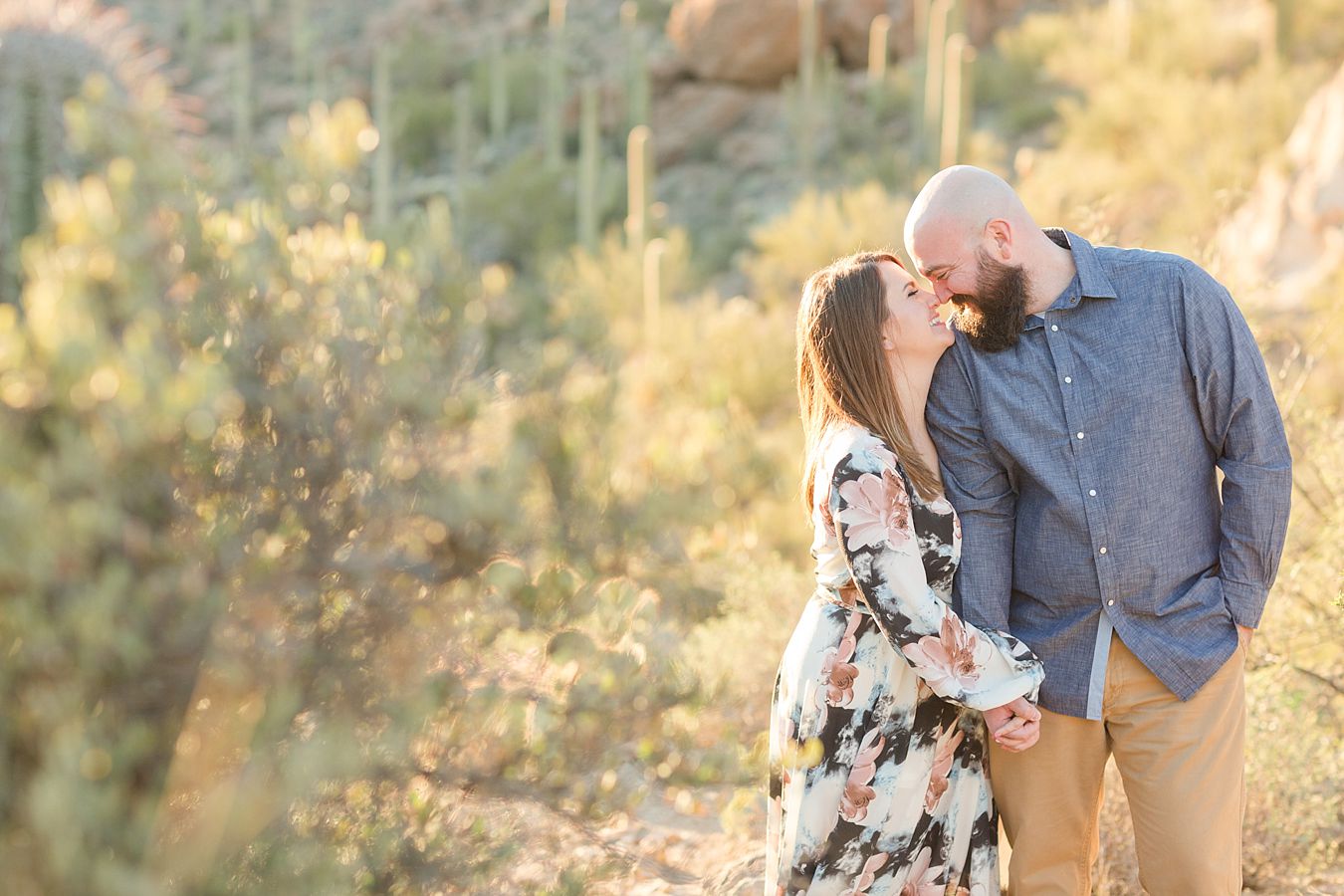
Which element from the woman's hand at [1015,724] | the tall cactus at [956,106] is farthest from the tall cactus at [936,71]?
the woman's hand at [1015,724]

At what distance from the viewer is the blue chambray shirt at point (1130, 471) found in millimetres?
2338

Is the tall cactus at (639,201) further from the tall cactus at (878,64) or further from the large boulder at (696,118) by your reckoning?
the large boulder at (696,118)

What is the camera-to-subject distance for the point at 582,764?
7.27ft

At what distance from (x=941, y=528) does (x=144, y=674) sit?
4.84ft

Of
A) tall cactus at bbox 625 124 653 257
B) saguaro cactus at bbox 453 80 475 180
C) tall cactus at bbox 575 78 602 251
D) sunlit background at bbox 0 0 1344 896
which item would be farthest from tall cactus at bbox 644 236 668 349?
saguaro cactus at bbox 453 80 475 180

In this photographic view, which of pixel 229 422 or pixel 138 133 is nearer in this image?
pixel 229 422

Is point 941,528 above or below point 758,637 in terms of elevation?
above

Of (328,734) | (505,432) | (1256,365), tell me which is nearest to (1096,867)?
(1256,365)

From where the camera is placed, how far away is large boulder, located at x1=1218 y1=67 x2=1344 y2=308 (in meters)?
7.69

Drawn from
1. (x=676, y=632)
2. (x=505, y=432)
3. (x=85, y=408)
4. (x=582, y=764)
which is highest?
(x=85, y=408)

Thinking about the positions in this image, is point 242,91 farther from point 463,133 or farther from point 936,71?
point 936,71

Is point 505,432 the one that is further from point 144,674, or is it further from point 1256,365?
point 1256,365

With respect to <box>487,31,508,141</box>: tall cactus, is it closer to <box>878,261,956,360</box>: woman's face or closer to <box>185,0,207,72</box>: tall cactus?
<box>185,0,207,72</box>: tall cactus

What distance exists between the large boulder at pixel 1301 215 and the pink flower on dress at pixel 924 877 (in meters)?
6.00
